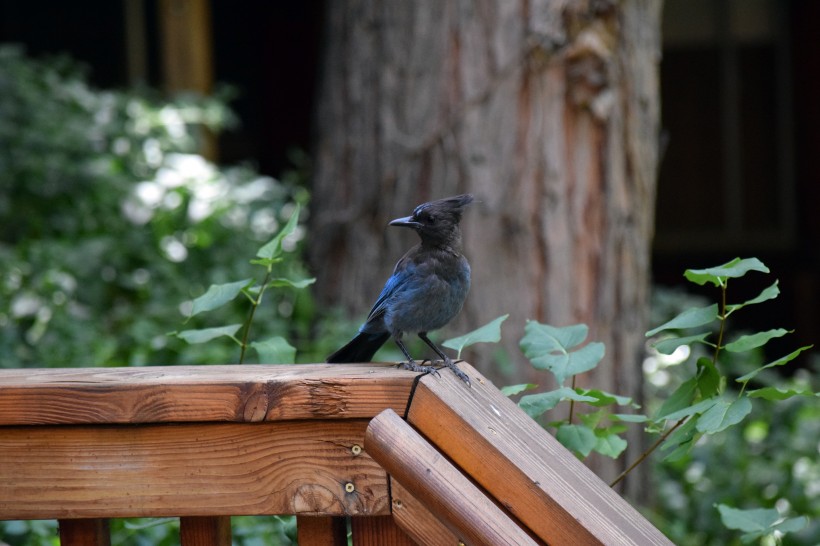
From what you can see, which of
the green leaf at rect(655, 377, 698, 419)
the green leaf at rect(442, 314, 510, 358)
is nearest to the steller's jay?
the green leaf at rect(442, 314, 510, 358)

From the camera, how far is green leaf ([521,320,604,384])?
1679mm

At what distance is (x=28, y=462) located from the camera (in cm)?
146

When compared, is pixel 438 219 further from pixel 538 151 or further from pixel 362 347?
pixel 538 151

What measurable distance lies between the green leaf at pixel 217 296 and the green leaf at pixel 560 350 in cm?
50

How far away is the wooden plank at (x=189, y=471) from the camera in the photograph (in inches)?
55.8

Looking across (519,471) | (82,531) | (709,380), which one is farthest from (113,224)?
(519,471)

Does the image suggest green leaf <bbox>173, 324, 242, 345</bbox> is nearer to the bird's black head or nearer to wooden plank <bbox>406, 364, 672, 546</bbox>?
the bird's black head

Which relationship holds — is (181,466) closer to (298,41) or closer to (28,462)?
(28,462)

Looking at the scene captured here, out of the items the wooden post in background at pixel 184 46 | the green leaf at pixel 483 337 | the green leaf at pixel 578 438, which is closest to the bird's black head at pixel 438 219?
the green leaf at pixel 483 337

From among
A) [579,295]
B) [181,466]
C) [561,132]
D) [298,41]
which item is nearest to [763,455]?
[579,295]

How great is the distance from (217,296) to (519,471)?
690 mm

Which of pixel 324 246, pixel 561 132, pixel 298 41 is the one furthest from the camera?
pixel 298 41

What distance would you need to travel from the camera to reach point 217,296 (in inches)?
70.1

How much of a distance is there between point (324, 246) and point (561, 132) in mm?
988
